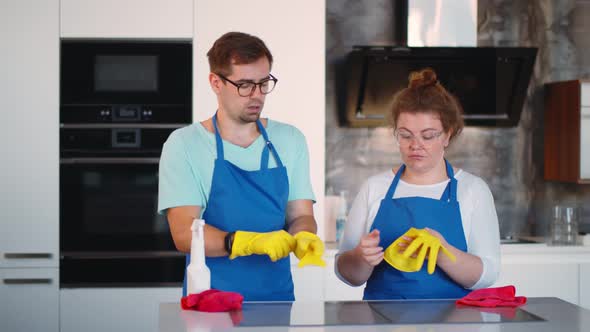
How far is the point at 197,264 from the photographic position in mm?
1840

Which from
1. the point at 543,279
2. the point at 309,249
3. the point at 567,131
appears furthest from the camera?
the point at 567,131

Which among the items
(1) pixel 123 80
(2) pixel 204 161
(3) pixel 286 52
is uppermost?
(3) pixel 286 52

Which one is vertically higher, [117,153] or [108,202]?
[117,153]

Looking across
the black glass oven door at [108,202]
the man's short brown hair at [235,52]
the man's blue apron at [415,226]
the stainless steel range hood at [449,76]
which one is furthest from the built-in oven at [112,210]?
the man's blue apron at [415,226]

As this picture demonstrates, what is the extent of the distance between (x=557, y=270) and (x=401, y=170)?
172 cm

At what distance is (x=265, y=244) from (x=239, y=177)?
13.9 inches

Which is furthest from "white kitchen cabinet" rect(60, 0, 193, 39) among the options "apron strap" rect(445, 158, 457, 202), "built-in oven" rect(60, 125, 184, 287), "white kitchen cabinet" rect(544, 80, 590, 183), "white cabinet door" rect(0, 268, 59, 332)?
"white kitchen cabinet" rect(544, 80, 590, 183)

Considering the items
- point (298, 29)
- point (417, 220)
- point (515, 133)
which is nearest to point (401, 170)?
point (417, 220)

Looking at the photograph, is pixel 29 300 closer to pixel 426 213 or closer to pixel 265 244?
pixel 265 244

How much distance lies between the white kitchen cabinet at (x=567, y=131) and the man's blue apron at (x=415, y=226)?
6.32 feet

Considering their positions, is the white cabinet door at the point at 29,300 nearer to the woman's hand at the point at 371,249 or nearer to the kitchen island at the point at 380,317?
the kitchen island at the point at 380,317

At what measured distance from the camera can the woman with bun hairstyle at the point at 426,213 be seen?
2.06m

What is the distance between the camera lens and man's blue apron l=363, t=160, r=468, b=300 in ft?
6.84

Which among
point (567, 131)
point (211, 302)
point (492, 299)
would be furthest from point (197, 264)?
point (567, 131)
